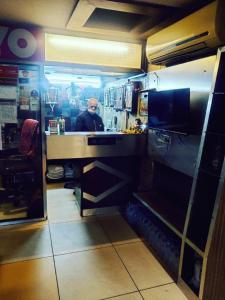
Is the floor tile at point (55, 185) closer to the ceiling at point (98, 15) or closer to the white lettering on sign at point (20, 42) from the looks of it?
the white lettering on sign at point (20, 42)

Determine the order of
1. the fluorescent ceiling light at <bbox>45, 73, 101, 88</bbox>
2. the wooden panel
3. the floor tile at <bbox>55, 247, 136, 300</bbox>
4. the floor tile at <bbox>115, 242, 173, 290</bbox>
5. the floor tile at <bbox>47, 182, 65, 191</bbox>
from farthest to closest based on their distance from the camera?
the fluorescent ceiling light at <bbox>45, 73, 101, 88</bbox> < the floor tile at <bbox>47, 182, 65, 191</bbox> < the floor tile at <bbox>115, 242, 173, 290</bbox> < the floor tile at <bbox>55, 247, 136, 300</bbox> < the wooden panel

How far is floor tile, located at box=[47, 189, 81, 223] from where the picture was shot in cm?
326

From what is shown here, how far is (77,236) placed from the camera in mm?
2809

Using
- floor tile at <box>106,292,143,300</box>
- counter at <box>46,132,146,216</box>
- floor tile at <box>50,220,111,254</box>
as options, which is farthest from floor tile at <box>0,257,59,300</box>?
counter at <box>46,132,146,216</box>

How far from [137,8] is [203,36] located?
0.65m

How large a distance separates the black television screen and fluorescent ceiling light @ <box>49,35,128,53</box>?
2.84ft

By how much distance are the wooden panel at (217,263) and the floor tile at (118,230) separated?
1128 millimetres

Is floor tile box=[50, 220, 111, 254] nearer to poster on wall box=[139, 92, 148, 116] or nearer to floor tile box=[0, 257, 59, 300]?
floor tile box=[0, 257, 59, 300]

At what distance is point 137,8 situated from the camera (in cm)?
215

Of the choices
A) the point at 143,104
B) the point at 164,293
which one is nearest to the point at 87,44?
the point at 143,104

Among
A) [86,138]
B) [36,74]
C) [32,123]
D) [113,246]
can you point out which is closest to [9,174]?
[32,123]

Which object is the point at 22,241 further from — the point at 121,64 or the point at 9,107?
the point at 121,64

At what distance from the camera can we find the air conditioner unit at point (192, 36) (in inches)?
73.8

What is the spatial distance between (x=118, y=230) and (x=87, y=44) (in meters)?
2.35
